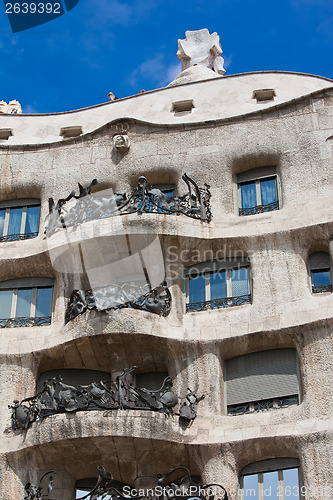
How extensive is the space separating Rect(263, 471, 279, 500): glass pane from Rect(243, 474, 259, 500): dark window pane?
19 cm

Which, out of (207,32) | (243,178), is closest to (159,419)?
(243,178)

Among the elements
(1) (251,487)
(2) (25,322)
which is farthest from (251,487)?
(2) (25,322)

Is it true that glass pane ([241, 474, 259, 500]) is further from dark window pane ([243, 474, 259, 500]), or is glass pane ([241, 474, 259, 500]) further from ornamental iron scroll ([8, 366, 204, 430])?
ornamental iron scroll ([8, 366, 204, 430])

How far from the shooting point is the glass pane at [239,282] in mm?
21859

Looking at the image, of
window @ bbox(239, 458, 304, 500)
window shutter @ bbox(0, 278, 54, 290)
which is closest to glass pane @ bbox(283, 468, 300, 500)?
window @ bbox(239, 458, 304, 500)

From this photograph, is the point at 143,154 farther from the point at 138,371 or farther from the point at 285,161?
the point at 138,371

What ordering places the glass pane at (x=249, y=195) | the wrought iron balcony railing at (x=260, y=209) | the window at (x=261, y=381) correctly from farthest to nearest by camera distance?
the glass pane at (x=249, y=195), the wrought iron balcony railing at (x=260, y=209), the window at (x=261, y=381)

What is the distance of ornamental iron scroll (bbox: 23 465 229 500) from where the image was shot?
1856 cm

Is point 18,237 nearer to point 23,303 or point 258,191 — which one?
point 23,303

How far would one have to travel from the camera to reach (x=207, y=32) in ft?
94.4

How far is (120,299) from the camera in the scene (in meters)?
21.4

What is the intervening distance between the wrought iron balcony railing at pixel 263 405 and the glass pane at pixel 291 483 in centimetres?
141

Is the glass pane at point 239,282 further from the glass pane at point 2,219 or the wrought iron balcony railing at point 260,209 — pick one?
the glass pane at point 2,219

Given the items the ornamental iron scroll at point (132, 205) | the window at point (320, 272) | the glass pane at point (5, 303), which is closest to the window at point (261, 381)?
the window at point (320, 272)
